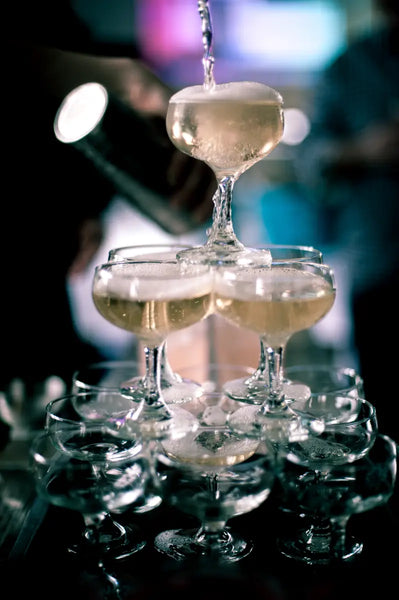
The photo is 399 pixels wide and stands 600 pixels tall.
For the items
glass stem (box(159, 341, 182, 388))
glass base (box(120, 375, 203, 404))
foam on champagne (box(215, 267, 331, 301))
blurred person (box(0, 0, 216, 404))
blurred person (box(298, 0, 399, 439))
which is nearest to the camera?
foam on champagne (box(215, 267, 331, 301))

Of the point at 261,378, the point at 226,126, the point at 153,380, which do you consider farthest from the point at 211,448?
the point at 226,126

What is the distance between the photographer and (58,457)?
0.82 metres

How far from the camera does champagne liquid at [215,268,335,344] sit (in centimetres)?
83

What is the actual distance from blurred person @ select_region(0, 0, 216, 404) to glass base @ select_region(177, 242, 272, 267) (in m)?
0.68

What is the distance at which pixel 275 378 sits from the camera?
0.91 metres

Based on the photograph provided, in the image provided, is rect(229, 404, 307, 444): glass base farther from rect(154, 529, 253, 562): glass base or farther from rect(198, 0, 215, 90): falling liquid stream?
rect(198, 0, 215, 90): falling liquid stream

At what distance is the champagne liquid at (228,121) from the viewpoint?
862mm

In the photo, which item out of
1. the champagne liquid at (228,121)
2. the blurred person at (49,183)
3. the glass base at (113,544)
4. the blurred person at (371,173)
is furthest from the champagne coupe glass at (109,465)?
the blurred person at (371,173)

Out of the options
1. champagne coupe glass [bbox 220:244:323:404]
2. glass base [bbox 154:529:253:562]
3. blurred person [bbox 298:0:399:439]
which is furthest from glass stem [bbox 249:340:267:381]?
blurred person [bbox 298:0:399:439]

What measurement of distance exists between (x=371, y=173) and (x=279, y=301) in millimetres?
2706

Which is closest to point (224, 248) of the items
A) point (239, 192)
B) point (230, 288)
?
point (230, 288)

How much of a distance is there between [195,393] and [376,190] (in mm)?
2380

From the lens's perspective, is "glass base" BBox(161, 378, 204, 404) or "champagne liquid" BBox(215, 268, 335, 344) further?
"glass base" BBox(161, 378, 204, 404)

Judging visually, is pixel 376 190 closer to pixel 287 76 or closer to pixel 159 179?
pixel 159 179
